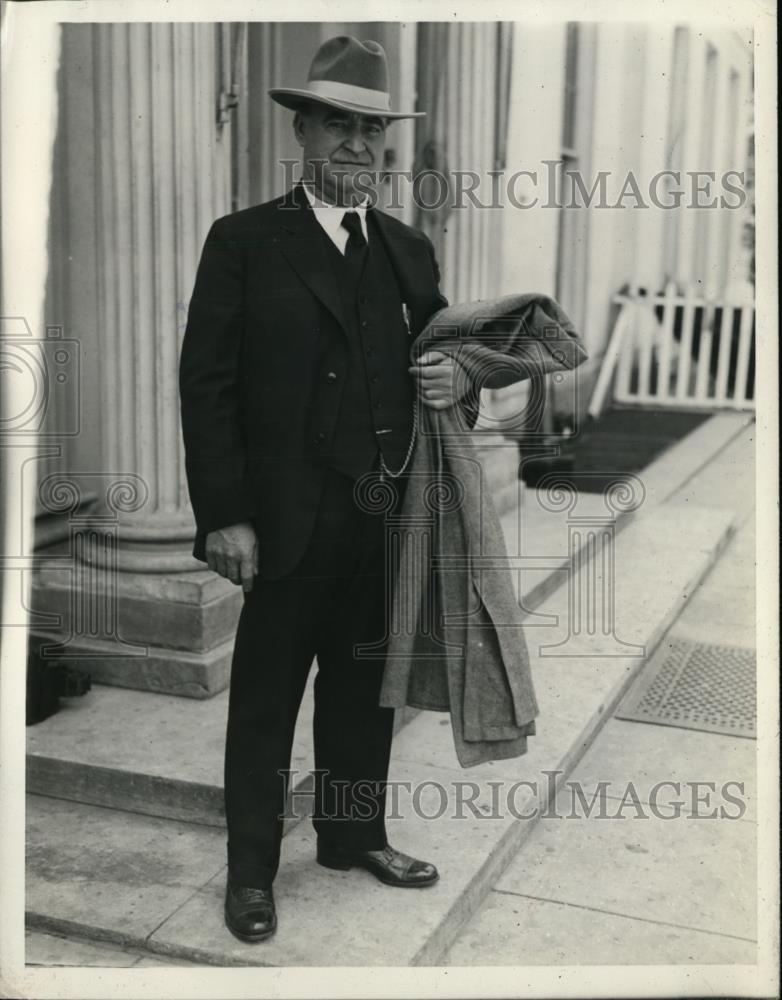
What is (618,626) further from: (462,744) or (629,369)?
(629,369)

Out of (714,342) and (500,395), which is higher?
(714,342)

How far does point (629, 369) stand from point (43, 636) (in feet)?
26.7

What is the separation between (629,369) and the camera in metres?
11.2

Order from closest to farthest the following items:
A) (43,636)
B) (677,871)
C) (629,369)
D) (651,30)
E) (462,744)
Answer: (462,744) → (677,871) → (43,636) → (651,30) → (629,369)

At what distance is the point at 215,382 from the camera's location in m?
2.77

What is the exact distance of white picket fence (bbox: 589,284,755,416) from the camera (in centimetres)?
1101

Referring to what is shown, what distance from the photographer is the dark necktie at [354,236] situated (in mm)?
2886

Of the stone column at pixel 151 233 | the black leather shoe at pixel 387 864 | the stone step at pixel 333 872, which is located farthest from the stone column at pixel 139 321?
the black leather shoe at pixel 387 864

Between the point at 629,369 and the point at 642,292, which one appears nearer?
the point at 629,369

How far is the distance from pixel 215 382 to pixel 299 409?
0.70ft

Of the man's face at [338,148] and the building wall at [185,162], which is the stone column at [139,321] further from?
the man's face at [338,148]

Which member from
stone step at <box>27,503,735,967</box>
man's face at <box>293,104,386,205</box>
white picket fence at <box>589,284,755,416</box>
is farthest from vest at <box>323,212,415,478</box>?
white picket fence at <box>589,284,755,416</box>

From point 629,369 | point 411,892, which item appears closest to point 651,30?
point 629,369

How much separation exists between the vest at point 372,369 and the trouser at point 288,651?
0.10 m
